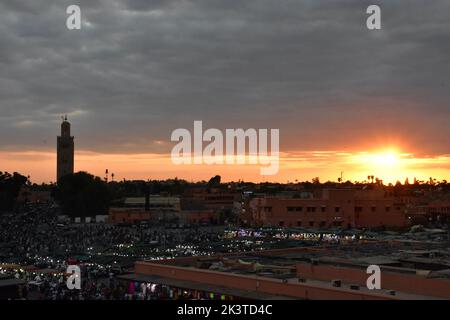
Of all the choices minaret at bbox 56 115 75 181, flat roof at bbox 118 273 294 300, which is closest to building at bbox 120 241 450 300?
flat roof at bbox 118 273 294 300

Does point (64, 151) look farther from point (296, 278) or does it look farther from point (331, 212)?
point (296, 278)

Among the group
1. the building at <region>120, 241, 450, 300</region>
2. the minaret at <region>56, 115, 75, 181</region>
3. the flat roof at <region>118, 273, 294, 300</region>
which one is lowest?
the flat roof at <region>118, 273, 294, 300</region>

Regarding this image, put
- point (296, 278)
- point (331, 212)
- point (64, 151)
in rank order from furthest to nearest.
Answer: point (64, 151) < point (331, 212) < point (296, 278)

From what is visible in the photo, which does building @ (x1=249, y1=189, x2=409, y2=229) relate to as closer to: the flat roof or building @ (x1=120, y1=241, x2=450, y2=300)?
building @ (x1=120, y1=241, x2=450, y2=300)

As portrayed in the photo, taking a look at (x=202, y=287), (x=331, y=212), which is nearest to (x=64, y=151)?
(x=331, y=212)

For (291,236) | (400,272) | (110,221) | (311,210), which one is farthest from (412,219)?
(400,272)

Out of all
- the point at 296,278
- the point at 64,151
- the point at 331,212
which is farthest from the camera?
the point at 64,151
